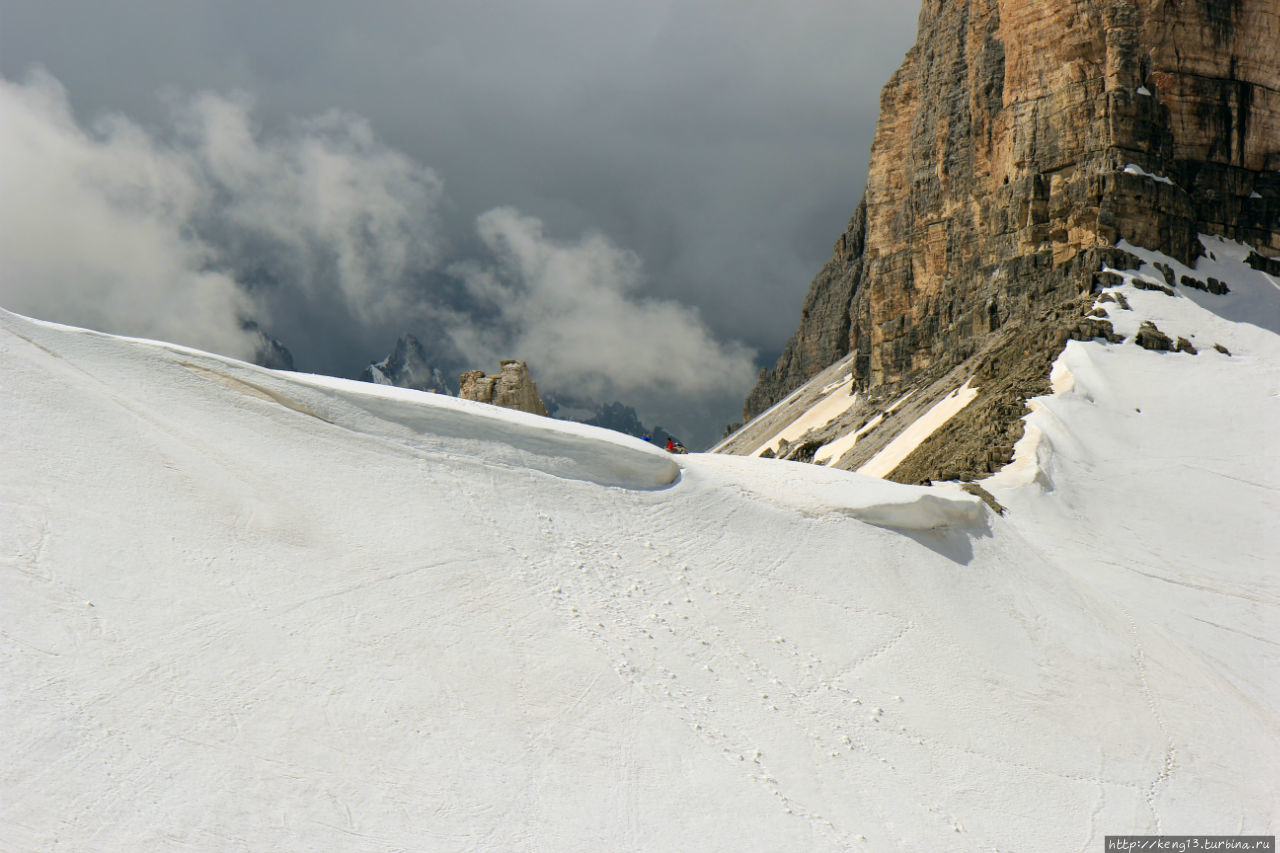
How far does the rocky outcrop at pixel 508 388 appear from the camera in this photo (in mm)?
24891

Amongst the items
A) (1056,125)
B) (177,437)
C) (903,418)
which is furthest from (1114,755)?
(1056,125)

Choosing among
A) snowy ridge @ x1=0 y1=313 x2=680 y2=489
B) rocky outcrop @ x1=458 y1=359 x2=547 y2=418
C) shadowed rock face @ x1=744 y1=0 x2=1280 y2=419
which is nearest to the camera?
snowy ridge @ x1=0 y1=313 x2=680 y2=489

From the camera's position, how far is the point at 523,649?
7.92 metres

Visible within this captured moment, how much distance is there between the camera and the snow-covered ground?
20.1 feet

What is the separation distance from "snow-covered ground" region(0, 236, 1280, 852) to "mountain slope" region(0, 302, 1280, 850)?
0.10 feet

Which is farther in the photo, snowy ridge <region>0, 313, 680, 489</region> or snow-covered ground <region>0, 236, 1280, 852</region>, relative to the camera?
snowy ridge <region>0, 313, 680, 489</region>

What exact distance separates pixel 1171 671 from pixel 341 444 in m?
10.6

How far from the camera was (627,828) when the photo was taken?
6.56 metres

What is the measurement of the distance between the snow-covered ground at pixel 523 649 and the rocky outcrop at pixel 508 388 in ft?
42.5

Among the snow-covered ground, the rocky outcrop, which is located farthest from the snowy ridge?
the rocky outcrop

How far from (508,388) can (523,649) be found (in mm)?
17583

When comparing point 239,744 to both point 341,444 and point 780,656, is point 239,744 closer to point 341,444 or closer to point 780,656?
point 341,444

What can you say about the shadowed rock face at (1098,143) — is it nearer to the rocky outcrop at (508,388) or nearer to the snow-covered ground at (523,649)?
the rocky outcrop at (508,388)

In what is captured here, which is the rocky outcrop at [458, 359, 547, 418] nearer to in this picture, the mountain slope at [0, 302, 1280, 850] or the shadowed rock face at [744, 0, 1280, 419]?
the mountain slope at [0, 302, 1280, 850]
